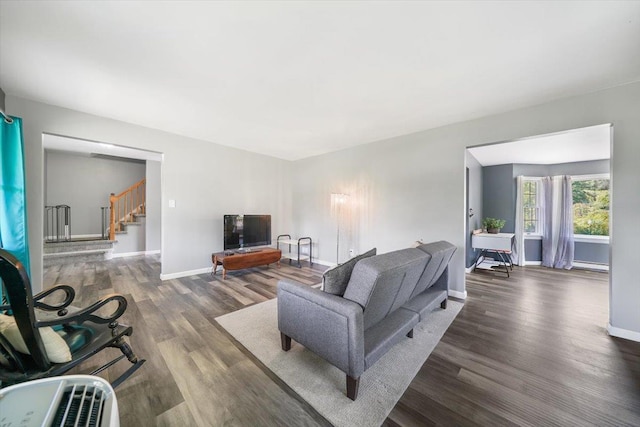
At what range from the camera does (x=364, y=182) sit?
4.60m

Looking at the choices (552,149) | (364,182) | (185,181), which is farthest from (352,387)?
(552,149)

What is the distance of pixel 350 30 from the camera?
171 centimetres

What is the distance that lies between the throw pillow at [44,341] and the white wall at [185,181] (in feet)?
8.14

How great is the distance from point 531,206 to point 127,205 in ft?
36.5

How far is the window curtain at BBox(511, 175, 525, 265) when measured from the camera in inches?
218

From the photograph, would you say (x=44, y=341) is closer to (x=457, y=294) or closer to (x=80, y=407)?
(x=80, y=407)

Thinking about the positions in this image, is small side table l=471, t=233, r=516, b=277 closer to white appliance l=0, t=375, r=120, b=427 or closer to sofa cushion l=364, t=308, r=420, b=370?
sofa cushion l=364, t=308, r=420, b=370

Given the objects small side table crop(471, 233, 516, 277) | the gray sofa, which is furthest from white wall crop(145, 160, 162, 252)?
small side table crop(471, 233, 516, 277)

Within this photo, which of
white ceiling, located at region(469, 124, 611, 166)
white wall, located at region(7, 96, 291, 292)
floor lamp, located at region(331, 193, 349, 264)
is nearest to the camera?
white wall, located at region(7, 96, 291, 292)

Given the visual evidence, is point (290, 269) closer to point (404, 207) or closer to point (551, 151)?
point (404, 207)

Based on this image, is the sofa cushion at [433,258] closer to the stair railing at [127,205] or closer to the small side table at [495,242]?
the small side table at [495,242]

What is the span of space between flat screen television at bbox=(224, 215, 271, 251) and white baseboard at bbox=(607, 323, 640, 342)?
5097mm

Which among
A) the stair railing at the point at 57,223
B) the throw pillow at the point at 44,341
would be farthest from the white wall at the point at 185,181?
the stair railing at the point at 57,223

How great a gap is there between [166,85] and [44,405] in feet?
9.08
